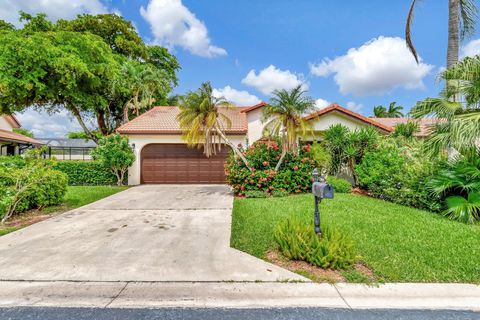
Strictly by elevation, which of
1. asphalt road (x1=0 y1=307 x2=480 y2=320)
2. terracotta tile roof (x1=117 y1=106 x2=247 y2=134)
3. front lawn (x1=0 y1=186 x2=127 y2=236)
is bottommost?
asphalt road (x1=0 y1=307 x2=480 y2=320)

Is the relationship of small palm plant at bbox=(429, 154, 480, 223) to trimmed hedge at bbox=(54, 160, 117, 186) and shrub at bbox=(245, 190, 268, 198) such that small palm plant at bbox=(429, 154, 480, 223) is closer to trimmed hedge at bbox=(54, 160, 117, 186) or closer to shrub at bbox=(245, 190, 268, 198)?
shrub at bbox=(245, 190, 268, 198)

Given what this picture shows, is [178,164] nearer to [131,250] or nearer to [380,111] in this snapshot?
[131,250]

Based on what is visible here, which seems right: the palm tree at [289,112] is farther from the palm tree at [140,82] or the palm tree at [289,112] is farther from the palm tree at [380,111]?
the palm tree at [380,111]

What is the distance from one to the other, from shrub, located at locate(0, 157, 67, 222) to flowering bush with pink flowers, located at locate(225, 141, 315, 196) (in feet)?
20.5

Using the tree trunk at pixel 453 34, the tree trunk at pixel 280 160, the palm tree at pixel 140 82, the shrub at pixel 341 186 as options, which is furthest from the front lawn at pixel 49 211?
the tree trunk at pixel 453 34

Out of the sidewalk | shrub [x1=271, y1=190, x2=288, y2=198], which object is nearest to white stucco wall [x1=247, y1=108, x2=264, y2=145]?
shrub [x1=271, y1=190, x2=288, y2=198]

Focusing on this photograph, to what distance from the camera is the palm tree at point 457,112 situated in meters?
5.56

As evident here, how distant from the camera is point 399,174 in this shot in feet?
26.6

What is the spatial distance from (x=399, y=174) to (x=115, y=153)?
41.7 ft

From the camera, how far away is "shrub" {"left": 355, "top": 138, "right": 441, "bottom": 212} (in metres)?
7.26

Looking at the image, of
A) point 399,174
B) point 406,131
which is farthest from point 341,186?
point 406,131

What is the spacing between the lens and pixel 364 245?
4.34m

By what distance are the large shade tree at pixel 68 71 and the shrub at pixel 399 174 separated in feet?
52.1

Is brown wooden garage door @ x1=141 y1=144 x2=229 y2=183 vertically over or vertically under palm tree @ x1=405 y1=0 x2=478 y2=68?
under
